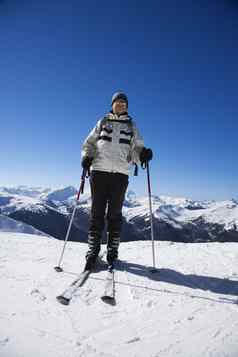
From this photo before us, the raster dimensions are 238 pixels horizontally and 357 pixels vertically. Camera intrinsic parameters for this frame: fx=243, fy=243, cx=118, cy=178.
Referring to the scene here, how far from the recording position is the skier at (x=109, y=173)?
215 inches

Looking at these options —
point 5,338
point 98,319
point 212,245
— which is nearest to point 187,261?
point 212,245

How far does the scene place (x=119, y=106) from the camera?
5.95m

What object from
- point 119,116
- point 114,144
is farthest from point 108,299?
point 119,116

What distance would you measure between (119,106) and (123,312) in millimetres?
4454

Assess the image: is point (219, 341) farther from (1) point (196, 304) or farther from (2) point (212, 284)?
(2) point (212, 284)

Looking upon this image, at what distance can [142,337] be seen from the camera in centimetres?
275

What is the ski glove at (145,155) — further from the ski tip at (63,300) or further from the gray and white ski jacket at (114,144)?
the ski tip at (63,300)

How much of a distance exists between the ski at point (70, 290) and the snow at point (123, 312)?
10 cm

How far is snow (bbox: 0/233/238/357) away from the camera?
252cm

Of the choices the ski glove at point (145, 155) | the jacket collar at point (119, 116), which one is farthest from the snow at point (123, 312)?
the jacket collar at point (119, 116)

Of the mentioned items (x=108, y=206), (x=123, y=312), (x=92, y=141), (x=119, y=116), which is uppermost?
(x=119, y=116)

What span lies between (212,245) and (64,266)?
16.7ft

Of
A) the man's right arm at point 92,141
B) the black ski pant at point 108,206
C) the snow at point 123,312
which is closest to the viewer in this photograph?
the snow at point 123,312

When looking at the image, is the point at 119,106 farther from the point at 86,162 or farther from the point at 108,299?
the point at 108,299
